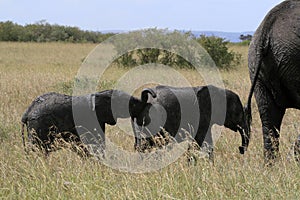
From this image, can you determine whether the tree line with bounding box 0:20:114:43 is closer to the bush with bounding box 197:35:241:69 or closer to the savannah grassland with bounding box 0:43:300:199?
the bush with bounding box 197:35:241:69

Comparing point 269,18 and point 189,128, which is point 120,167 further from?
point 269,18

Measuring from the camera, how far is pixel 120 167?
16.4 ft

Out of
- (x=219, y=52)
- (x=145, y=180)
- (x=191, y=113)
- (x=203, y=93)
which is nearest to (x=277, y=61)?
(x=203, y=93)

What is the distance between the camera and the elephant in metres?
5.29

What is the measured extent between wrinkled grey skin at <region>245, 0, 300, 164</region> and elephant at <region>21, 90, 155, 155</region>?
1.13m

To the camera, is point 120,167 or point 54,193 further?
point 120,167

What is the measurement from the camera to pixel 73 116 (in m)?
5.35

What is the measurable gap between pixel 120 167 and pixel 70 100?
855 millimetres

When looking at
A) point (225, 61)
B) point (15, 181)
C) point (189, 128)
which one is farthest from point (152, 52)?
point (15, 181)

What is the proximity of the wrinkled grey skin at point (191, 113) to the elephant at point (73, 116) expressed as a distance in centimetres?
24

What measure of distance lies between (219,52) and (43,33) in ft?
95.3

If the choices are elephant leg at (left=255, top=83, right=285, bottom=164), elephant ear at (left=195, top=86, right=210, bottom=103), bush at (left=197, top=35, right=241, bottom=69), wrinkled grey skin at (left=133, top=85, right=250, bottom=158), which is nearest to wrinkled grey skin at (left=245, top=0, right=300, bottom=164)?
elephant leg at (left=255, top=83, right=285, bottom=164)

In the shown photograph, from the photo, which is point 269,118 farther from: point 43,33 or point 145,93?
point 43,33

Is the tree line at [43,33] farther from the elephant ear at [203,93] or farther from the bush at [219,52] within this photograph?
the elephant ear at [203,93]
